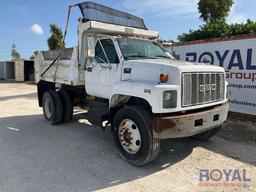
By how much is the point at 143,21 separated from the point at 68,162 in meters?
4.67

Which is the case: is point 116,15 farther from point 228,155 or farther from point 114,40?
point 228,155

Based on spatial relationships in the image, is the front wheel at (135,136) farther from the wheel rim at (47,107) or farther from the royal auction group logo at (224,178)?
the wheel rim at (47,107)

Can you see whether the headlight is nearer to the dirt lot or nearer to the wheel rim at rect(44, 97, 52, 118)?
the dirt lot

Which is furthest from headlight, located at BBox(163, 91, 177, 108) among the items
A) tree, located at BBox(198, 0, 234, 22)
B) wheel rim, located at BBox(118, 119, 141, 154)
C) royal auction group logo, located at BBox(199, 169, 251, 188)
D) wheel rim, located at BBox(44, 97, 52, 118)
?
tree, located at BBox(198, 0, 234, 22)

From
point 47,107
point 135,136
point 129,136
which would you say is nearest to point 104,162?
point 129,136

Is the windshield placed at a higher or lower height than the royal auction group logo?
higher

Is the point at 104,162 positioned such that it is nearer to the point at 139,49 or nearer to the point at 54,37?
the point at 139,49

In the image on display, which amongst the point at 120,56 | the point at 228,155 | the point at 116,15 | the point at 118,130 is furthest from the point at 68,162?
the point at 116,15

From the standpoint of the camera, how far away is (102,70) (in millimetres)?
5984

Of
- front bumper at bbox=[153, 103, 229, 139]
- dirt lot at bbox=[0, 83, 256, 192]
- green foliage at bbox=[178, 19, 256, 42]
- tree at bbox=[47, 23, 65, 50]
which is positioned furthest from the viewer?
tree at bbox=[47, 23, 65, 50]

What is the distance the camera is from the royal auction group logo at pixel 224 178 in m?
4.32

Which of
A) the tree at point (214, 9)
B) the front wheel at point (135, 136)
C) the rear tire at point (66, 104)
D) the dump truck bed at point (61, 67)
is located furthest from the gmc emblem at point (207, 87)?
the tree at point (214, 9)

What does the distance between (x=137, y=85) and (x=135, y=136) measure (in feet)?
3.07

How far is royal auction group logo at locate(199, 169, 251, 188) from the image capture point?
432 cm
